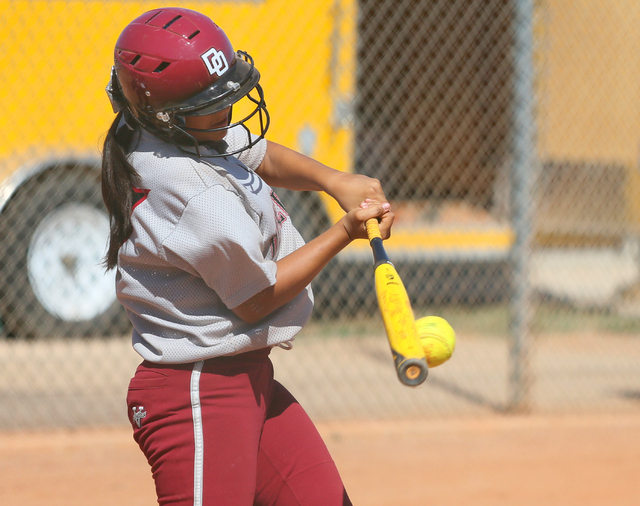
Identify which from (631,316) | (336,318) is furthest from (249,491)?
(631,316)

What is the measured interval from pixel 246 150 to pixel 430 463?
2.20 meters

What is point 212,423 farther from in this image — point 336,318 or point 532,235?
point 336,318

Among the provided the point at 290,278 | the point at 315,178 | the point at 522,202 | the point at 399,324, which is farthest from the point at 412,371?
the point at 522,202

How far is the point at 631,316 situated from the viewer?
7215mm

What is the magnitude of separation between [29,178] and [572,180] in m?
5.62

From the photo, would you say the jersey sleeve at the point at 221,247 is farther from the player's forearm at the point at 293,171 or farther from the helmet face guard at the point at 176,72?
the player's forearm at the point at 293,171

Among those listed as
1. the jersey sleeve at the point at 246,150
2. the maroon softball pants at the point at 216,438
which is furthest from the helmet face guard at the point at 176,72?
the maroon softball pants at the point at 216,438

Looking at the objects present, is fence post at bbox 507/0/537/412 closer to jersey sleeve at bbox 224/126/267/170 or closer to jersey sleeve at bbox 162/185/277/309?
jersey sleeve at bbox 224/126/267/170

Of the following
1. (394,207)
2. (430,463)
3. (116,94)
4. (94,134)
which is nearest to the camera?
(116,94)

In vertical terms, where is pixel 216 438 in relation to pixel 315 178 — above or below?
below

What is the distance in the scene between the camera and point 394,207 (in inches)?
344

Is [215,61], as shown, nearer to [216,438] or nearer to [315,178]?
[315,178]

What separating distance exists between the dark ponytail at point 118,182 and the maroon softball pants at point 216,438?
12.8 inches

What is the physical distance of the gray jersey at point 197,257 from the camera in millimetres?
1627
